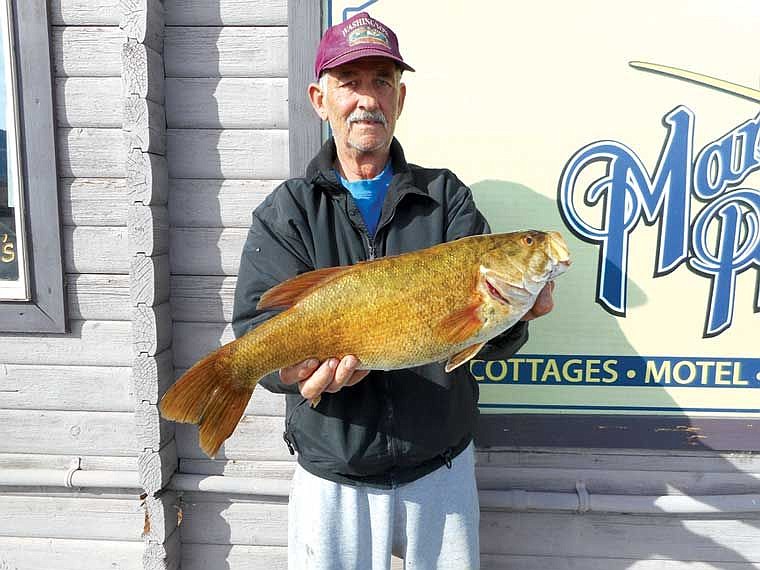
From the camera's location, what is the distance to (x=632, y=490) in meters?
3.05

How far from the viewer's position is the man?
6.81 ft

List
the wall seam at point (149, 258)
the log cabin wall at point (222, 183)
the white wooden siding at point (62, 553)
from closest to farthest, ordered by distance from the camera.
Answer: the wall seam at point (149, 258), the log cabin wall at point (222, 183), the white wooden siding at point (62, 553)

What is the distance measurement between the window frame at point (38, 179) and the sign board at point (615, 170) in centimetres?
163

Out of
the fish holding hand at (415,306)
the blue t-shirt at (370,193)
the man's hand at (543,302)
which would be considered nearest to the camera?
the fish holding hand at (415,306)

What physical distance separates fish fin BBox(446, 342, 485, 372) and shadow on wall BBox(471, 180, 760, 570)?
1182mm

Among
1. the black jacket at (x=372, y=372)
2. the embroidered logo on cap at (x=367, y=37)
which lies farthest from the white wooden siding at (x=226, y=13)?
the black jacket at (x=372, y=372)

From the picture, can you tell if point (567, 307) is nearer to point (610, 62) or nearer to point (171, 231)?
point (610, 62)

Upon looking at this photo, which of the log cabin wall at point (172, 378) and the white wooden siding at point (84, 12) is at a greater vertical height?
the white wooden siding at point (84, 12)

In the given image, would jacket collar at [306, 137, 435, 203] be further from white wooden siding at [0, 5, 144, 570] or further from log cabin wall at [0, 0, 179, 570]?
white wooden siding at [0, 5, 144, 570]

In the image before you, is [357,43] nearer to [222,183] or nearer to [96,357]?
[222,183]

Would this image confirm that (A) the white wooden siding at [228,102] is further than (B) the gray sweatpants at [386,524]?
Yes

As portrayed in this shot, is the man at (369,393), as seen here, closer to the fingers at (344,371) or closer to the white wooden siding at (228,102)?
the fingers at (344,371)

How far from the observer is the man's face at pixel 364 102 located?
2.15 m

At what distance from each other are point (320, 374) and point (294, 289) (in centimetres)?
32
